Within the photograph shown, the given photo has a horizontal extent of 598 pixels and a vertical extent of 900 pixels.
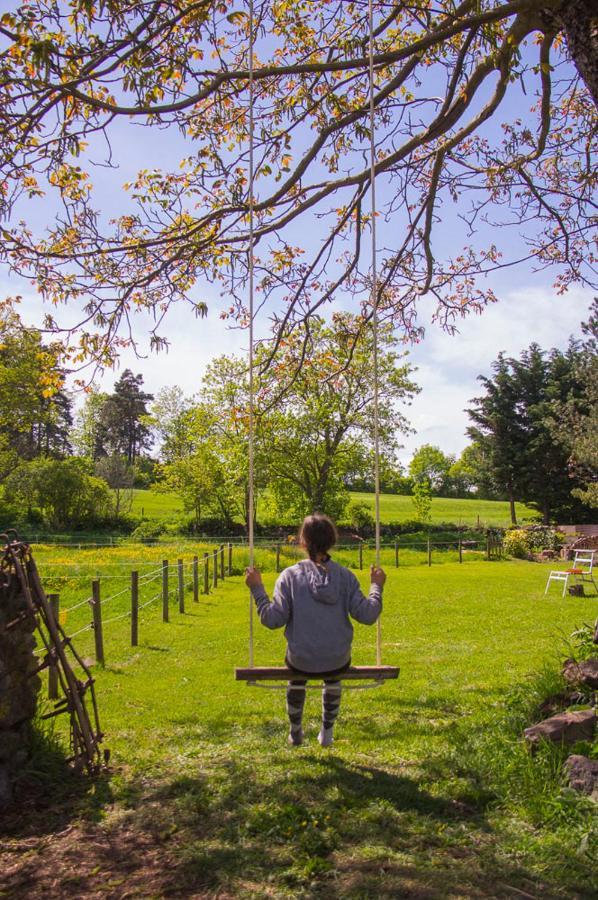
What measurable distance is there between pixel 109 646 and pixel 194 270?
23.0ft

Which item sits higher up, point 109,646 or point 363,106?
point 363,106

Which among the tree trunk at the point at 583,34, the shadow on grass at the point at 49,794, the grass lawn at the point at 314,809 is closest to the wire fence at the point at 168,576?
the grass lawn at the point at 314,809

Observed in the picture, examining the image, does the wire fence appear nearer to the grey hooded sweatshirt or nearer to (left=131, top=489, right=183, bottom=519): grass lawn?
the grey hooded sweatshirt

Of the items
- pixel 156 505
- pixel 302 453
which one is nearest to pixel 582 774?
pixel 302 453

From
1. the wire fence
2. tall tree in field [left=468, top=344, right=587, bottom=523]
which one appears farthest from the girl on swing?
tall tree in field [left=468, top=344, right=587, bottom=523]

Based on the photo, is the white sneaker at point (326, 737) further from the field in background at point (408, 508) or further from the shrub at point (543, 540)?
the field in background at point (408, 508)

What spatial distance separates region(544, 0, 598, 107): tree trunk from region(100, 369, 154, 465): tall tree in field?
7336 centimetres

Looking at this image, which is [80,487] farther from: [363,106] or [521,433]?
[363,106]

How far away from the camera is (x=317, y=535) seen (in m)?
4.54

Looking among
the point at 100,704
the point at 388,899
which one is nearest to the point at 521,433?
the point at 100,704

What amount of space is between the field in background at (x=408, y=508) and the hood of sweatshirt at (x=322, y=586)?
47.7m

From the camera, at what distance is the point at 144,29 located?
18.4ft

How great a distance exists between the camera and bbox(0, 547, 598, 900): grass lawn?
10.3 ft

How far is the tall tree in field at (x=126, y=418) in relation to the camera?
78250 millimetres
